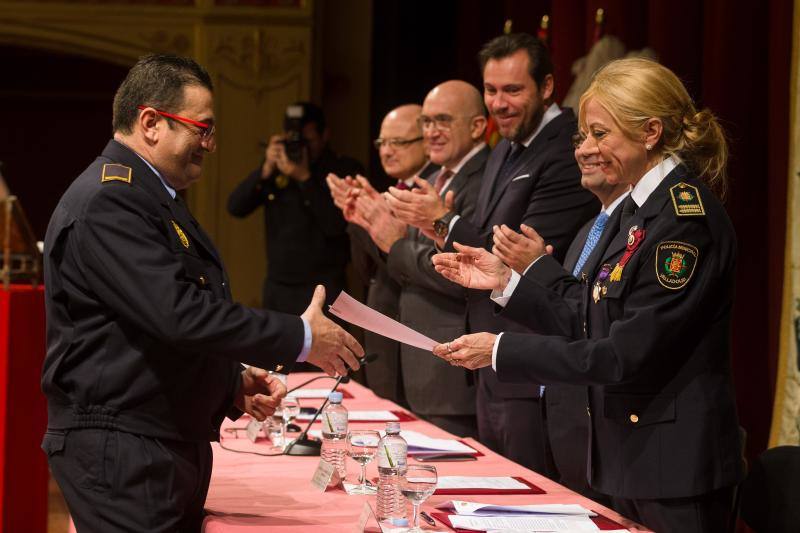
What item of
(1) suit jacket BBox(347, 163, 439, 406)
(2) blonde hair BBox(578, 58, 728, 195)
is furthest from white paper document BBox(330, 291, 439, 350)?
(1) suit jacket BBox(347, 163, 439, 406)

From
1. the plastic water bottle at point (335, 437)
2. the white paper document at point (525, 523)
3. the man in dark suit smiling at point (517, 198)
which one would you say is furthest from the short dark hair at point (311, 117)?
the white paper document at point (525, 523)

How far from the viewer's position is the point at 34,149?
8711mm

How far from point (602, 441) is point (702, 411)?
0.67 ft

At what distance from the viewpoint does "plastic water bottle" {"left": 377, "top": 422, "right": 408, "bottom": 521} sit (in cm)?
186

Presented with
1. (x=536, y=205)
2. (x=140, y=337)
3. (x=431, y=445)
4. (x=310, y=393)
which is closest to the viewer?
(x=140, y=337)

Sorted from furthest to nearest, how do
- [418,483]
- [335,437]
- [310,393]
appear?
[310,393] < [335,437] < [418,483]

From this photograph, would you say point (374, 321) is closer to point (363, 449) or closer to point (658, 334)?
point (363, 449)

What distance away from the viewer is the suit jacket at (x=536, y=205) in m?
3.08

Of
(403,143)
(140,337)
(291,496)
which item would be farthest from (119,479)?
(403,143)

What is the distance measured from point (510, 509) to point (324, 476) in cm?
41

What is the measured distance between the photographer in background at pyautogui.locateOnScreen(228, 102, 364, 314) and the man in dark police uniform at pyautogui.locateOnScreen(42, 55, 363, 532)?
3.21 m

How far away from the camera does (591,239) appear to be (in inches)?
109

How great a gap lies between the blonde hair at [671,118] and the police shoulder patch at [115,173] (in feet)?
3.11

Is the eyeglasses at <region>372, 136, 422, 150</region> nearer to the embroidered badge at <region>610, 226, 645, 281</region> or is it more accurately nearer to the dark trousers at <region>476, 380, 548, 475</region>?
the dark trousers at <region>476, 380, 548, 475</region>
